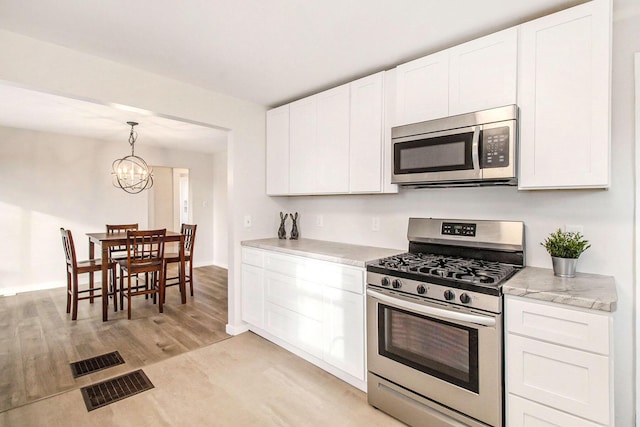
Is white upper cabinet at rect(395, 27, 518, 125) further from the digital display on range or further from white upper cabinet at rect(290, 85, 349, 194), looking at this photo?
the digital display on range

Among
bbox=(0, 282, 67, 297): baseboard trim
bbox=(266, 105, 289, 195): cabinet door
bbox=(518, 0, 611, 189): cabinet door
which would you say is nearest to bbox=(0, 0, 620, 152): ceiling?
bbox=(518, 0, 611, 189): cabinet door

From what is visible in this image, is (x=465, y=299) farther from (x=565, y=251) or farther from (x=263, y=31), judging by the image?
(x=263, y=31)

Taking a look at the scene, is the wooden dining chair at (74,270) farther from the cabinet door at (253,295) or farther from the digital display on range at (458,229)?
the digital display on range at (458,229)

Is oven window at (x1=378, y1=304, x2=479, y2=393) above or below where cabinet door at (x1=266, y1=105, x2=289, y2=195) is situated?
below

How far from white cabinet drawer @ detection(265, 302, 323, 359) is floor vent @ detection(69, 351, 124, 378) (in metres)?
1.27

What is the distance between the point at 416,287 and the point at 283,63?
1.92 meters

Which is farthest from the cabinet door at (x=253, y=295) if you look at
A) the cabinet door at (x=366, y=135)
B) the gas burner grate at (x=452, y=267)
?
the gas burner grate at (x=452, y=267)

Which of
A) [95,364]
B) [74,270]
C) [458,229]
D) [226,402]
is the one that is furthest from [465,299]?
[74,270]

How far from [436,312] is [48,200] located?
5786mm

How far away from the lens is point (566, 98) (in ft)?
5.50

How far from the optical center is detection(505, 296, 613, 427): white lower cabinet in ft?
4.40

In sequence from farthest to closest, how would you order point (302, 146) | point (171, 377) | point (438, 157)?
point (302, 146), point (171, 377), point (438, 157)

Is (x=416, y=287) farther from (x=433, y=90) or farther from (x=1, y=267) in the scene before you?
(x=1, y=267)

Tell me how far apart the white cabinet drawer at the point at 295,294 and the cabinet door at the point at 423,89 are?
1467 mm
